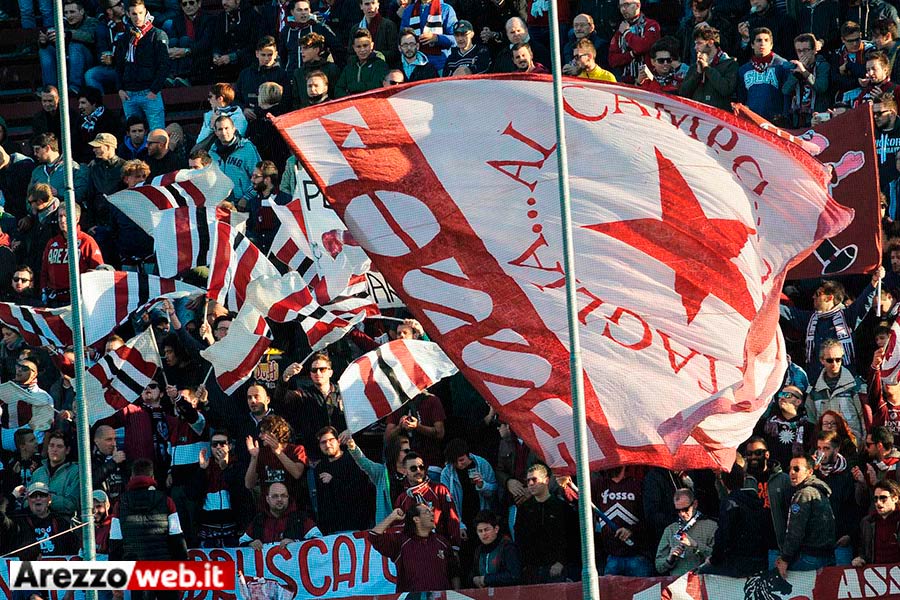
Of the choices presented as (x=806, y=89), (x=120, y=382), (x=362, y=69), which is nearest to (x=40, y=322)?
(x=120, y=382)

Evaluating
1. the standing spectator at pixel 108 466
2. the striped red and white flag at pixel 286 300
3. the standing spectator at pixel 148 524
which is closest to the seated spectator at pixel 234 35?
the striped red and white flag at pixel 286 300

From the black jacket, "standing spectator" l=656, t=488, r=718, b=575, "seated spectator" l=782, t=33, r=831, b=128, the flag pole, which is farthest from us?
the black jacket

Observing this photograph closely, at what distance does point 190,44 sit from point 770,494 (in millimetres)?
9670

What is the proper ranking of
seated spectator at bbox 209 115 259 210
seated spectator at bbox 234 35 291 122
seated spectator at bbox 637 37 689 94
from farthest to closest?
1. seated spectator at bbox 234 35 291 122
2. seated spectator at bbox 209 115 259 210
3. seated spectator at bbox 637 37 689 94

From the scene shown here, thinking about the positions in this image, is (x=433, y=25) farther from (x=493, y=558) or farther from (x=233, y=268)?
(x=493, y=558)

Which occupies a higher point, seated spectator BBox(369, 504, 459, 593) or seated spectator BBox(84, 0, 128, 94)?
seated spectator BBox(84, 0, 128, 94)

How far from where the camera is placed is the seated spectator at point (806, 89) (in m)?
19.1

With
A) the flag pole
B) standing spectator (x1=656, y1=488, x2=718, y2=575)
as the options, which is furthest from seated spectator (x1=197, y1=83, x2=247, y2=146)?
standing spectator (x1=656, y1=488, x2=718, y2=575)

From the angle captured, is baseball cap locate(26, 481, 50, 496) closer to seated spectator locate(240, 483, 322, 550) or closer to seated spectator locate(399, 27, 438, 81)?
seated spectator locate(240, 483, 322, 550)

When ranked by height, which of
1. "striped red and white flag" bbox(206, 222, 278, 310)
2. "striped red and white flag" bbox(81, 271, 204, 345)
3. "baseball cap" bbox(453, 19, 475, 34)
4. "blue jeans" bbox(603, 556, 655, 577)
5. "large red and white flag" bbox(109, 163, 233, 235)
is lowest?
"blue jeans" bbox(603, 556, 655, 577)

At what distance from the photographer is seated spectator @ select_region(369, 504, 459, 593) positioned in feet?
52.5

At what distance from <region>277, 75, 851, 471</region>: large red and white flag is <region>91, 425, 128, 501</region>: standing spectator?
4.01m

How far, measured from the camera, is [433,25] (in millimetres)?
20859

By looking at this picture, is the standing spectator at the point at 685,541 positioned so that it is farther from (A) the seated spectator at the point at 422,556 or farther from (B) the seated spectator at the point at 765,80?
(B) the seated spectator at the point at 765,80
